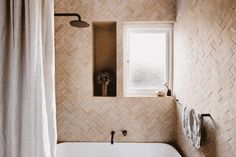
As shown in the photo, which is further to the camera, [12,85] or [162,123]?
[162,123]

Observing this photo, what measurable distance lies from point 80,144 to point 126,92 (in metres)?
0.92

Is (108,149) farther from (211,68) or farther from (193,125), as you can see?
(211,68)

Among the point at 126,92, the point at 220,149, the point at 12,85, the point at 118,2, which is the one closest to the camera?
Answer: the point at 12,85

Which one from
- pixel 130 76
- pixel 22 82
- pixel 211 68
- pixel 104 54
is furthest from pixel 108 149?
pixel 22 82

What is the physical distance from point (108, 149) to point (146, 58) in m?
1.32

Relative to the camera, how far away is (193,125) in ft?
6.75

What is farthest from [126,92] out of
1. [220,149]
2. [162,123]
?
[220,149]

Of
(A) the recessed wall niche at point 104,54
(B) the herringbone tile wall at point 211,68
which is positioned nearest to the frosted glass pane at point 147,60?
(A) the recessed wall niche at point 104,54

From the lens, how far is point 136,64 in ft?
10.6

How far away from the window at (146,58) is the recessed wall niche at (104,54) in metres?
0.18

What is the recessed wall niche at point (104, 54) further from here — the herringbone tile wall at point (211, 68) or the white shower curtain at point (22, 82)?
the white shower curtain at point (22, 82)

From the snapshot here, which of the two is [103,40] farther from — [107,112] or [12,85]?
[12,85]

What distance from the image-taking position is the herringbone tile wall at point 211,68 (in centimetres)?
156

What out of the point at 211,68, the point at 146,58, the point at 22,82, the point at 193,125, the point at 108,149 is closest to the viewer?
the point at 22,82
